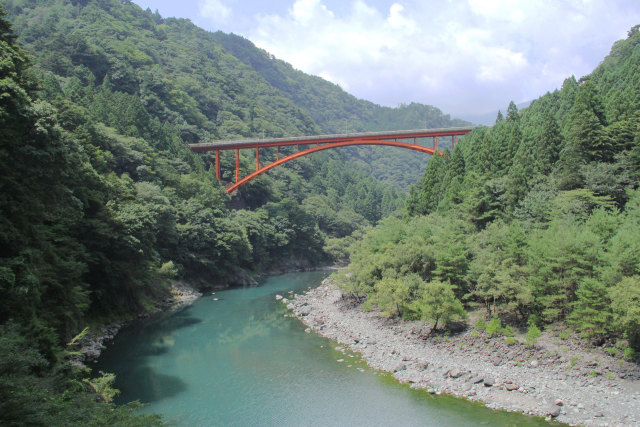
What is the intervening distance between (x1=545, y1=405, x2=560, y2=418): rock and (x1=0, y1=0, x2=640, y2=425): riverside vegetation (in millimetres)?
2810

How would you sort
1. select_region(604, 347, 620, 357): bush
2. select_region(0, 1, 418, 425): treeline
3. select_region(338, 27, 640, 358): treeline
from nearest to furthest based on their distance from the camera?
select_region(0, 1, 418, 425): treeline
select_region(604, 347, 620, 357): bush
select_region(338, 27, 640, 358): treeline

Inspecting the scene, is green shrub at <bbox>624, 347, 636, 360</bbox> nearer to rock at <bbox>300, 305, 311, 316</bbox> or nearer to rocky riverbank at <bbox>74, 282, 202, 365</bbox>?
rock at <bbox>300, 305, 311, 316</bbox>

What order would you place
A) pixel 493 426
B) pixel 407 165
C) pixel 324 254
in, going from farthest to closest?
1. pixel 407 165
2. pixel 324 254
3. pixel 493 426

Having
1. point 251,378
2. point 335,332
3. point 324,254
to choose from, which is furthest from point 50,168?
point 324,254

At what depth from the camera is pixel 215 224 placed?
28844 millimetres

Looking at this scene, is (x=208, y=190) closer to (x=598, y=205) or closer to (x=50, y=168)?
(x=50, y=168)

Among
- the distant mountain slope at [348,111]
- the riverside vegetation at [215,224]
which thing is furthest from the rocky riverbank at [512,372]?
the distant mountain slope at [348,111]

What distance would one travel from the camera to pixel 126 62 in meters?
A: 43.9

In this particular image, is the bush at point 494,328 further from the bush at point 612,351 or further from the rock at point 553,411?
the rock at point 553,411

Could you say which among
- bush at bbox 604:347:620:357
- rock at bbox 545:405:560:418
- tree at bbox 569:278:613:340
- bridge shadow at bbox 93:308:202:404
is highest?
tree at bbox 569:278:613:340

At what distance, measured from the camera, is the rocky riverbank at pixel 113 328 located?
45.9 ft

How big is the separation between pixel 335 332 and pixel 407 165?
3046 inches

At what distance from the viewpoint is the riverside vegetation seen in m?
10.3

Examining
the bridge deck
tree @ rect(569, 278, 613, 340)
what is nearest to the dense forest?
the bridge deck
